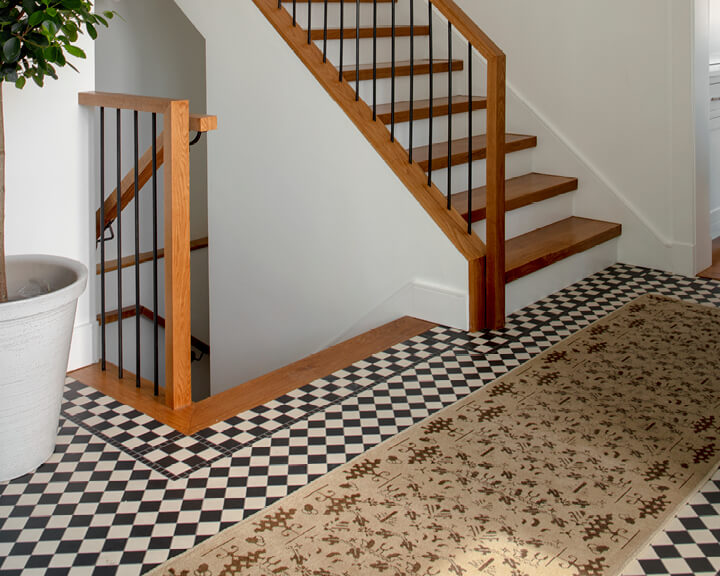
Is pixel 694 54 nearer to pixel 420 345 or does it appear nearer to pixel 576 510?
pixel 420 345

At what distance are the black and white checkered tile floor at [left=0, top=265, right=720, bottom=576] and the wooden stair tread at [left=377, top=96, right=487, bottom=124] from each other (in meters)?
1.17

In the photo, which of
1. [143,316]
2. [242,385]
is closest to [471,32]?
[242,385]

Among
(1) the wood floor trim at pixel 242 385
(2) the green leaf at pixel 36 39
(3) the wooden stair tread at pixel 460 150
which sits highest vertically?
(2) the green leaf at pixel 36 39

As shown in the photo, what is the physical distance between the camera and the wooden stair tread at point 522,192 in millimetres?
3924

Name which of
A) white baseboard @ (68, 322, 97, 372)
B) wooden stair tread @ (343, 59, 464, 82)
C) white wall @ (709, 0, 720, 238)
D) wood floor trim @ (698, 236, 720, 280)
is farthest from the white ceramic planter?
white wall @ (709, 0, 720, 238)

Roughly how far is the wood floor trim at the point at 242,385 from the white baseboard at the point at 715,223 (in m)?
2.49

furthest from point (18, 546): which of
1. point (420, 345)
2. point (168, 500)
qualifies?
point (420, 345)

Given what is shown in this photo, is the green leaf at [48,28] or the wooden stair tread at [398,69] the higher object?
the wooden stair tread at [398,69]

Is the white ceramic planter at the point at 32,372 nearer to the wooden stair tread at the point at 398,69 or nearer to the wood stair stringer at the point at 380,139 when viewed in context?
the wood stair stringer at the point at 380,139

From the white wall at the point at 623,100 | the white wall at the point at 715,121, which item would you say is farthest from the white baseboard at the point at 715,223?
the white wall at the point at 623,100

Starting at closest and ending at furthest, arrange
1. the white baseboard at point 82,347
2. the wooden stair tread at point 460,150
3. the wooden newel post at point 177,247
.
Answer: the wooden newel post at point 177,247, the white baseboard at point 82,347, the wooden stair tread at point 460,150

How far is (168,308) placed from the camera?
2.75 m

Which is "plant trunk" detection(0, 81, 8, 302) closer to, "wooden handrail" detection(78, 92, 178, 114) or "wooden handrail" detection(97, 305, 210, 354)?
"wooden handrail" detection(78, 92, 178, 114)

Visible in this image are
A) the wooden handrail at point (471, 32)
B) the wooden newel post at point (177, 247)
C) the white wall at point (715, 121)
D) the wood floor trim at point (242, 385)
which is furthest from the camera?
the white wall at point (715, 121)
